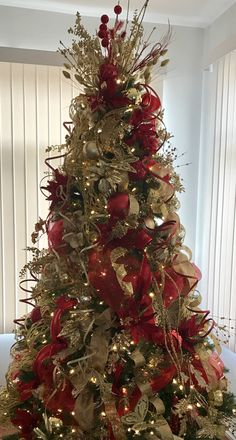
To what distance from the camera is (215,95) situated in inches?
97.5

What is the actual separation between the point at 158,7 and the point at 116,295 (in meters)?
1.94

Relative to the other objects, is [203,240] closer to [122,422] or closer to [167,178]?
[167,178]

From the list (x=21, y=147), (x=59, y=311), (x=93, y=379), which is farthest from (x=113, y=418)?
(x=21, y=147)

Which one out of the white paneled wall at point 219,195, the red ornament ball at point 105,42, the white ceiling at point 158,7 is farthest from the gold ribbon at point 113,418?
the white ceiling at point 158,7

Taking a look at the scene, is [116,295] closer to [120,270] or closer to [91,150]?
[120,270]

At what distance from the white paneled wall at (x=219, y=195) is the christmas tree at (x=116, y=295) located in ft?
3.59

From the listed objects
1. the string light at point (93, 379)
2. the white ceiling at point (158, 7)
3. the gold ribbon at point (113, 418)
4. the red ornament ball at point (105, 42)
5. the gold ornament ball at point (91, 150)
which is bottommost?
the gold ribbon at point (113, 418)

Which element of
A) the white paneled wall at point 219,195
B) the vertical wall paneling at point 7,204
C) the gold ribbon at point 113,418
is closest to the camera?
the gold ribbon at point 113,418

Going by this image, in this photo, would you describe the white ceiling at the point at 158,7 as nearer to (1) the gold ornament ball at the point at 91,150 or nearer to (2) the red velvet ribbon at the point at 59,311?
(1) the gold ornament ball at the point at 91,150

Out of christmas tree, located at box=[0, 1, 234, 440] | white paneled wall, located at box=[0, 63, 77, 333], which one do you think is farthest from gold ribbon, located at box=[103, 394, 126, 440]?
white paneled wall, located at box=[0, 63, 77, 333]

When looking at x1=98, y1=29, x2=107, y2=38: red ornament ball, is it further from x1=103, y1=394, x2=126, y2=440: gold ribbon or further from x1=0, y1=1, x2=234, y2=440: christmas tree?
x1=103, y1=394, x2=126, y2=440: gold ribbon

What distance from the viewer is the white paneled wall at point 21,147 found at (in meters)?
2.43

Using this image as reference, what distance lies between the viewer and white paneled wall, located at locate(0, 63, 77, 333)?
7.97 ft

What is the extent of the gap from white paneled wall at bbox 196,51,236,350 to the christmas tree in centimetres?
109
